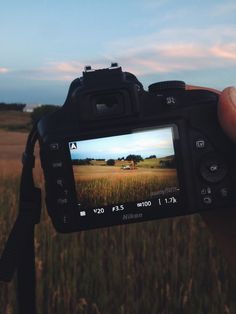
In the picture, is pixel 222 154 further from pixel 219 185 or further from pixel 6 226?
pixel 6 226

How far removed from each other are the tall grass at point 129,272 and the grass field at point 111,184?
138 cm

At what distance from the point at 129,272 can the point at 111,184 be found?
70.3 inches

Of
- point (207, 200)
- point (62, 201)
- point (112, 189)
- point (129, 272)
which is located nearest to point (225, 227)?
point (207, 200)

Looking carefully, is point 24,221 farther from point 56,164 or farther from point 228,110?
point 228,110

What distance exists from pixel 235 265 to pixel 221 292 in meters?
1.48

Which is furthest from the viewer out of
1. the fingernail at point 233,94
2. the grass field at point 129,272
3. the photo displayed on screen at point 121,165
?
the grass field at point 129,272

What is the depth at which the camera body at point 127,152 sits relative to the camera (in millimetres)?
1901

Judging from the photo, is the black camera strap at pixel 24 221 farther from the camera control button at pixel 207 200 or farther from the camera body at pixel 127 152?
the camera control button at pixel 207 200

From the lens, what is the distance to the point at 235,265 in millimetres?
2061

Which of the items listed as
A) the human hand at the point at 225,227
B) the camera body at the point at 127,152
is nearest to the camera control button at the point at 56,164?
the camera body at the point at 127,152

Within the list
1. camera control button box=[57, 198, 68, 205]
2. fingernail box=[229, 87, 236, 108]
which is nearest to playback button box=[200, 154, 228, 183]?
fingernail box=[229, 87, 236, 108]

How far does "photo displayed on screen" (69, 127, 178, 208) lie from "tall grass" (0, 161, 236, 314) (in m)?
1.39

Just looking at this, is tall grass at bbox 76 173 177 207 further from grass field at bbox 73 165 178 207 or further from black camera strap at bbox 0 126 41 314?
black camera strap at bbox 0 126 41 314

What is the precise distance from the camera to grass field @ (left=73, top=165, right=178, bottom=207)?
191cm
